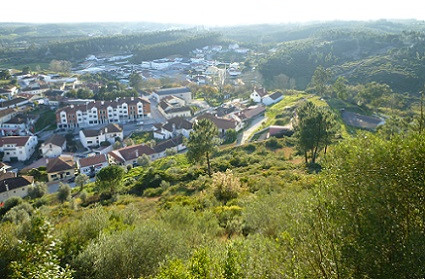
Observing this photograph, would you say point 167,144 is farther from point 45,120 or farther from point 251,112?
point 45,120

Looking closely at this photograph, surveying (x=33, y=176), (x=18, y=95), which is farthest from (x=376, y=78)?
(x=18, y=95)

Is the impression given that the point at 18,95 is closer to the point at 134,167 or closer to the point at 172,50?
the point at 134,167

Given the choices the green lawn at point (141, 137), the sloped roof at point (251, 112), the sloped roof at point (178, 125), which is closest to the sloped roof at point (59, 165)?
the green lawn at point (141, 137)

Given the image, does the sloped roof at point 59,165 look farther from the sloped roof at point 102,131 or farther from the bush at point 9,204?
the bush at point 9,204

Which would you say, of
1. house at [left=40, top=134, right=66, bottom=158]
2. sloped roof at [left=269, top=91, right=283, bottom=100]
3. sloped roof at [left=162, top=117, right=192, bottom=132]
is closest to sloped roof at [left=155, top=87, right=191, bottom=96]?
sloped roof at [left=269, top=91, right=283, bottom=100]

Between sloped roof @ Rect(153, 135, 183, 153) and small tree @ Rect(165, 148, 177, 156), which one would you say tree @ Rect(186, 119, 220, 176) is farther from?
sloped roof @ Rect(153, 135, 183, 153)
